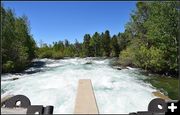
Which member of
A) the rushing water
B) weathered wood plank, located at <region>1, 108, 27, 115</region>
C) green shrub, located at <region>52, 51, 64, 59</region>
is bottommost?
the rushing water

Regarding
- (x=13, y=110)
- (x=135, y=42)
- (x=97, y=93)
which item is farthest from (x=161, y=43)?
(x=13, y=110)

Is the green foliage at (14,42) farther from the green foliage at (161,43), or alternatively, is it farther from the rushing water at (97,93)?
the green foliage at (161,43)

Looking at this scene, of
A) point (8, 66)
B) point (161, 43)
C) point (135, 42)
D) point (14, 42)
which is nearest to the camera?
point (161, 43)

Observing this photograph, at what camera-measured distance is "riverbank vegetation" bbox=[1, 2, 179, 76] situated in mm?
10484

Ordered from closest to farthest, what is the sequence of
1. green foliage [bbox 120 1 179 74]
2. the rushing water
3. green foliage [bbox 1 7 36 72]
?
the rushing water
green foliage [bbox 120 1 179 74]
green foliage [bbox 1 7 36 72]

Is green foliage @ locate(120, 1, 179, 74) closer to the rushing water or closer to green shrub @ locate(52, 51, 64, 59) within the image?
the rushing water

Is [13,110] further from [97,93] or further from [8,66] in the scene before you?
[8,66]

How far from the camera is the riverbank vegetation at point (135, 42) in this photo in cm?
1048

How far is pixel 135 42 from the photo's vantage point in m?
13.9

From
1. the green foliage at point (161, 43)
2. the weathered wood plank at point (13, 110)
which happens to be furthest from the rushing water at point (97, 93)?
the green foliage at point (161, 43)

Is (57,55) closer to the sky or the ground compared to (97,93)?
closer to the sky

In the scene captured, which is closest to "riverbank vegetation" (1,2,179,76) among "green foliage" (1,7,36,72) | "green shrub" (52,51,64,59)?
"green foliage" (1,7,36,72)

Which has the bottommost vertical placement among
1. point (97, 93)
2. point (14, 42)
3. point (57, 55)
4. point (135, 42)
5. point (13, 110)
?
point (97, 93)

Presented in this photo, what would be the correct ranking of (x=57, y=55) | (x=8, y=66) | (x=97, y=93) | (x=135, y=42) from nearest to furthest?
(x=97, y=93) → (x=8, y=66) → (x=135, y=42) → (x=57, y=55)
